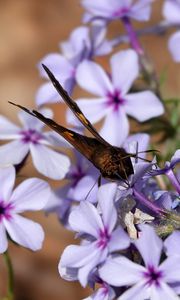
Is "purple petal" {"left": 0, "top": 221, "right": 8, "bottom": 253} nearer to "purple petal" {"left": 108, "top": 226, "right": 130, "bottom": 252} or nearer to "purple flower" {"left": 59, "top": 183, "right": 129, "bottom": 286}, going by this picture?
"purple flower" {"left": 59, "top": 183, "right": 129, "bottom": 286}

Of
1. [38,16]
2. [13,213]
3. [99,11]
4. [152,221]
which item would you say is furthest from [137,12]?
[38,16]

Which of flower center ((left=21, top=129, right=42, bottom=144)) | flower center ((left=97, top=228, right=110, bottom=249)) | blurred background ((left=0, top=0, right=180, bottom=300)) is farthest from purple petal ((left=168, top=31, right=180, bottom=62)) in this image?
blurred background ((left=0, top=0, right=180, bottom=300))

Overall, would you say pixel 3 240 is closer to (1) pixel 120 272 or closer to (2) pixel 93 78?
(1) pixel 120 272

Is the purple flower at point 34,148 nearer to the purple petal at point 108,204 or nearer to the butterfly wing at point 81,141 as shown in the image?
the butterfly wing at point 81,141

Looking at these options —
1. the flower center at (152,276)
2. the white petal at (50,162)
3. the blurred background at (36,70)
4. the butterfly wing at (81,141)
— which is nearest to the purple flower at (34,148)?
the white petal at (50,162)

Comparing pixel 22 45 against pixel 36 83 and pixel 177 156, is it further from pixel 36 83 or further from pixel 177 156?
pixel 177 156

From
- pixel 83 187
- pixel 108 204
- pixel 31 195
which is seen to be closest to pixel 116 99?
pixel 83 187

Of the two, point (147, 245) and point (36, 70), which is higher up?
point (36, 70)
